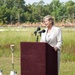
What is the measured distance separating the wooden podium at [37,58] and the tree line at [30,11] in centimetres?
4586

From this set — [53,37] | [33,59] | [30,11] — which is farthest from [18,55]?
[30,11]

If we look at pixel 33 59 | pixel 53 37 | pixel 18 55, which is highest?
pixel 53 37

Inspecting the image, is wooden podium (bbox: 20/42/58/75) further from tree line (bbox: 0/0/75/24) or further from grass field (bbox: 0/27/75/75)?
tree line (bbox: 0/0/75/24)

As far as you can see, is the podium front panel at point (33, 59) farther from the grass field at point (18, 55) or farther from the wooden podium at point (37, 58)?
the grass field at point (18, 55)

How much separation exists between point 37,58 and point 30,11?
5953 centimetres

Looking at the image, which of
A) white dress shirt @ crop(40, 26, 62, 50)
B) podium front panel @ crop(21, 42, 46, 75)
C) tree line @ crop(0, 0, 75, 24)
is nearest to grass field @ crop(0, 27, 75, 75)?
white dress shirt @ crop(40, 26, 62, 50)

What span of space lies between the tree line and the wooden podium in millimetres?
45864

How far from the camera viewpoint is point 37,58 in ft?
16.2

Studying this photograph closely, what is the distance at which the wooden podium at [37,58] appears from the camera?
493cm

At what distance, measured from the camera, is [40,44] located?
494cm

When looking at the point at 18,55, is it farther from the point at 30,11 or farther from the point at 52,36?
the point at 30,11

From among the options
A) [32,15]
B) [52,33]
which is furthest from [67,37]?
[32,15]

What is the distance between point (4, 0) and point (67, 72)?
59.6 meters

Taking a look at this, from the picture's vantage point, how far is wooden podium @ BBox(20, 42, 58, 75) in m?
4.93
